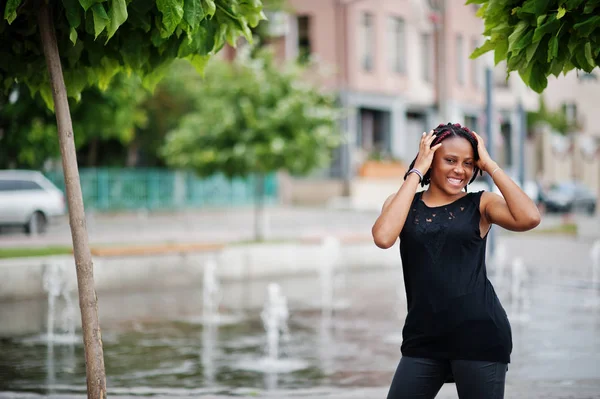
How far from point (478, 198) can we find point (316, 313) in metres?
9.80

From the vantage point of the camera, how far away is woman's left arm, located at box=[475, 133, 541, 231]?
14.0 ft

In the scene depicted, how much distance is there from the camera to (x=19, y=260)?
592 inches

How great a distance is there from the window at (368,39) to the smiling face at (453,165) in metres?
39.6

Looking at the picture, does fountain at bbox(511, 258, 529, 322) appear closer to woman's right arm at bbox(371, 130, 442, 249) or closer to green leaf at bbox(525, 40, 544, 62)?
green leaf at bbox(525, 40, 544, 62)

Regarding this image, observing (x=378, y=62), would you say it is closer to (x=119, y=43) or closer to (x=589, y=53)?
(x=119, y=43)

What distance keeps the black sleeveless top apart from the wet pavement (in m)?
3.43

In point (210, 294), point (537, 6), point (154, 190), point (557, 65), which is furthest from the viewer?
point (154, 190)

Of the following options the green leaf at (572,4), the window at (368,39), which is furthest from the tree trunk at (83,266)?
the window at (368,39)

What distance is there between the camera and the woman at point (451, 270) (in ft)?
14.0

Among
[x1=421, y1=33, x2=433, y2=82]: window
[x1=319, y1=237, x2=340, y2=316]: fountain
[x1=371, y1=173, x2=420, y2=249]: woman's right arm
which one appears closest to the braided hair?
[x1=371, y1=173, x2=420, y2=249]: woman's right arm

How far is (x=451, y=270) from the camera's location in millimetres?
4277

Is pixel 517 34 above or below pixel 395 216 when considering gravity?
above

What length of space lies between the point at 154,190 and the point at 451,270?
35041mm

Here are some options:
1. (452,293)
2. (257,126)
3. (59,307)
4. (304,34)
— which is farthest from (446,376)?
(304,34)
